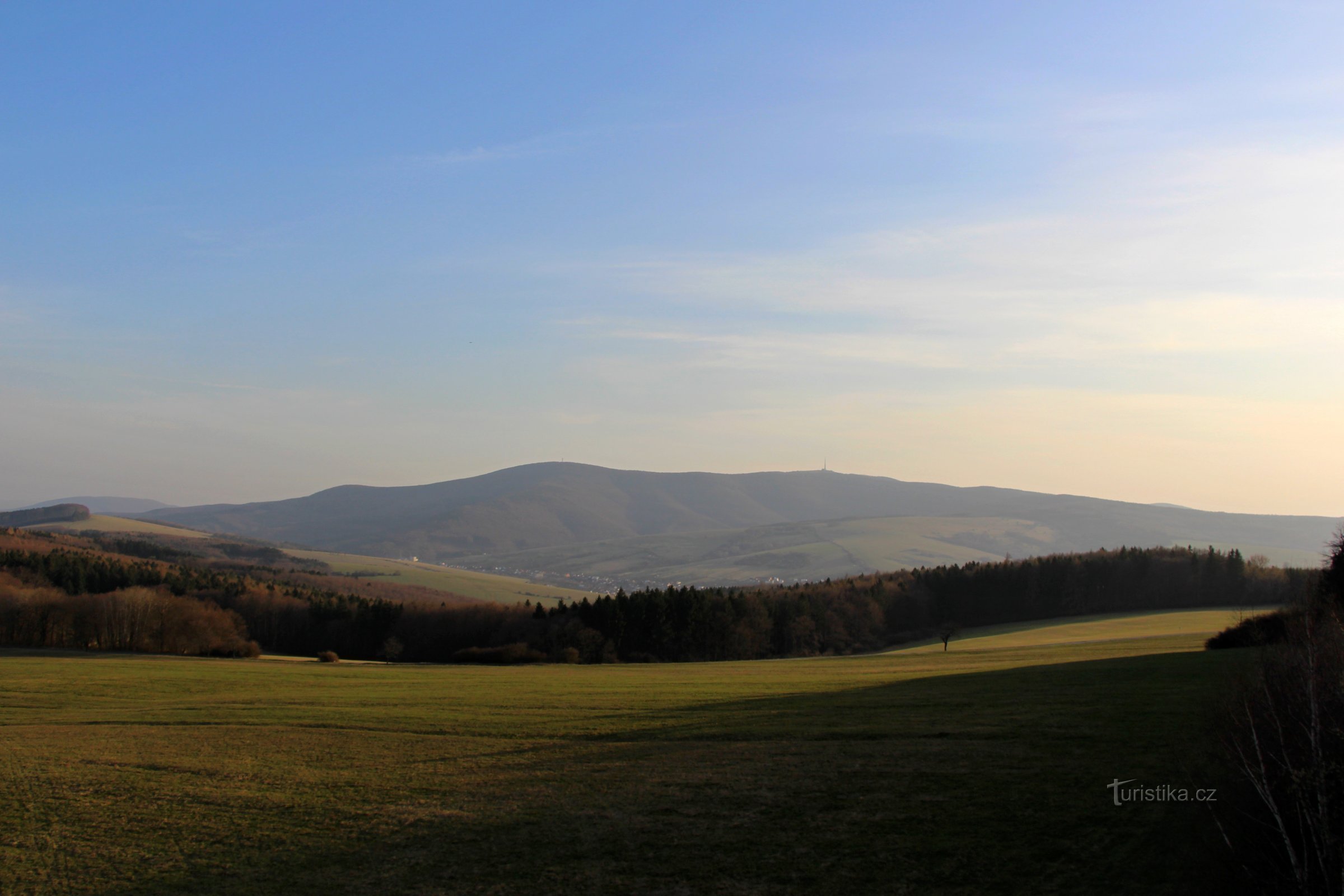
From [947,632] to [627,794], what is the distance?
247 ft

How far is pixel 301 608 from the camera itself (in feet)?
394

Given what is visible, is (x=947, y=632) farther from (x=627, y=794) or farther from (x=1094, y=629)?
(x=627, y=794)

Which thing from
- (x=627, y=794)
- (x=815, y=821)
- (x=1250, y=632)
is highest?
(x=1250, y=632)

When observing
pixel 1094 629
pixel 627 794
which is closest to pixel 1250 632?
pixel 627 794

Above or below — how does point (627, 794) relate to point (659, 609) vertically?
above

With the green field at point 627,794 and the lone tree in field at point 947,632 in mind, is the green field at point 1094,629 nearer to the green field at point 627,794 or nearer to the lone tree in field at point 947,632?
the lone tree in field at point 947,632

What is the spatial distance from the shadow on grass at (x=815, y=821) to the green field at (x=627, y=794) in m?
0.07

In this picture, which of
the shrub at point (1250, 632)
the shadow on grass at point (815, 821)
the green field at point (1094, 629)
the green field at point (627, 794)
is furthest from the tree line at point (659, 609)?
the shadow on grass at point (815, 821)

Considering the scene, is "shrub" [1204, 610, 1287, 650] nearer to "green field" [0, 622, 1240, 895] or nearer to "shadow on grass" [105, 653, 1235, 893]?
"green field" [0, 622, 1240, 895]

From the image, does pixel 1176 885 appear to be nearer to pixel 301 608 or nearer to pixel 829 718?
pixel 829 718

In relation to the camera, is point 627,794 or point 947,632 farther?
point 947,632

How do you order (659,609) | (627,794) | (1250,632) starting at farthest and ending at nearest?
(659,609) < (1250,632) < (627,794)

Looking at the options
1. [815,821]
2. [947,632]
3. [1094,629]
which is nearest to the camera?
Result: [815,821]

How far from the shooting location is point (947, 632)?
8900 cm
